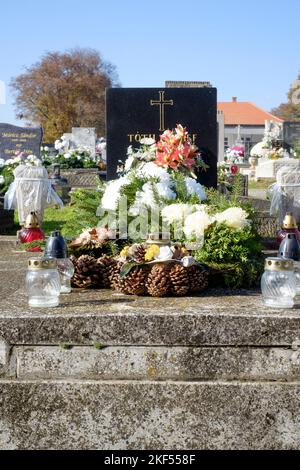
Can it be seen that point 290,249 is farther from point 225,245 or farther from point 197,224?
point 197,224

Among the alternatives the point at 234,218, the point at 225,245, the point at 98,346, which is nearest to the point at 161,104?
the point at 234,218

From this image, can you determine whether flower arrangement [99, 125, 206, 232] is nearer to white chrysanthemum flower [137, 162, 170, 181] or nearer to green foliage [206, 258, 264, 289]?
white chrysanthemum flower [137, 162, 170, 181]

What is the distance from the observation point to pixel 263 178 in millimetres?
24703

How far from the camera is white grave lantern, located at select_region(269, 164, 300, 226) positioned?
7620 mm

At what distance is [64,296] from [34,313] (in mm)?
427

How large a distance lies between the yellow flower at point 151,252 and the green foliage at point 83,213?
124cm

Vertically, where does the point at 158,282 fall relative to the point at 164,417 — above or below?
above

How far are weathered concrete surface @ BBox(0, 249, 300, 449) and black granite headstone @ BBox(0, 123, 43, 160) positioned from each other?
17284mm

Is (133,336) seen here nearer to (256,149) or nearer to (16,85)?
(256,149)

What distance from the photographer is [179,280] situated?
351 centimetres

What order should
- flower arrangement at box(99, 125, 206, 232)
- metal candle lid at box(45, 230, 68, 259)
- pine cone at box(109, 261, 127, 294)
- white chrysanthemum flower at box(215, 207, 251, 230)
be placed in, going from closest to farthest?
pine cone at box(109, 261, 127, 294), metal candle lid at box(45, 230, 68, 259), white chrysanthemum flower at box(215, 207, 251, 230), flower arrangement at box(99, 125, 206, 232)

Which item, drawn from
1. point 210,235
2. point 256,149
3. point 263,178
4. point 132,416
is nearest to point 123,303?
point 132,416

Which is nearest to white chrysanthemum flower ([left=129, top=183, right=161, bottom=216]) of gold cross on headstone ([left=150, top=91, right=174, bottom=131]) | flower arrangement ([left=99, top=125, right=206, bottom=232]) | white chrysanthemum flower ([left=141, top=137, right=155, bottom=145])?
flower arrangement ([left=99, top=125, right=206, bottom=232])

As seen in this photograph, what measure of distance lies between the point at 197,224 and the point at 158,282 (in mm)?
615
